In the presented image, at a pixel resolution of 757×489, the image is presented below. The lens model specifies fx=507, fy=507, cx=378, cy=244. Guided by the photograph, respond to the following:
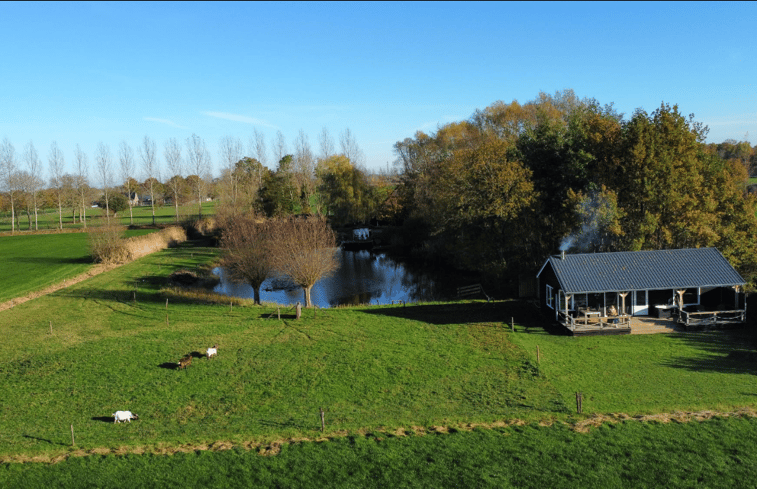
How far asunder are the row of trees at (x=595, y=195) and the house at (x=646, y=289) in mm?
4154

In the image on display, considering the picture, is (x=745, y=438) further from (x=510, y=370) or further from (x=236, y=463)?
(x=236, y=463)

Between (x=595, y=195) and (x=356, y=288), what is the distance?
20637 millimetres

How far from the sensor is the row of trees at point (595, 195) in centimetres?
3170

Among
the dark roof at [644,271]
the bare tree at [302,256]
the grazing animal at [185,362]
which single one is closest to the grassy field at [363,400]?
the grazing animal at [185,362]

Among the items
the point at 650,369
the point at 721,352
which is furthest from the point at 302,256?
the point at 721,352

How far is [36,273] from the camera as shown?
140 ft

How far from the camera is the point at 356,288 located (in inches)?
1736

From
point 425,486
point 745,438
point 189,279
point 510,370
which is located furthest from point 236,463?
point 189,279

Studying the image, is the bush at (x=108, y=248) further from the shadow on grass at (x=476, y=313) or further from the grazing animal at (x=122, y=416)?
the grazing animal at (x=122, y=416)

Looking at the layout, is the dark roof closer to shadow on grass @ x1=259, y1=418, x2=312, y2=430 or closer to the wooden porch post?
the wooden porch post

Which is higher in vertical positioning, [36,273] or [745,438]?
[36,273]

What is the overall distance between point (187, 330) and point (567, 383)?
1915 centimetres

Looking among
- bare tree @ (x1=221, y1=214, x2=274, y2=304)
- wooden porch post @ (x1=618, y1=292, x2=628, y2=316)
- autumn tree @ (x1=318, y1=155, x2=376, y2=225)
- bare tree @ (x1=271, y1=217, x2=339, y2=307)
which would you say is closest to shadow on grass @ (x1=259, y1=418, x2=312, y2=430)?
bare tree @ (x1=271, y1=217, x2=339, y2=307)

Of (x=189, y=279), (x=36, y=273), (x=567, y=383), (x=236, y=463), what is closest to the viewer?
(x=236, y=463)
